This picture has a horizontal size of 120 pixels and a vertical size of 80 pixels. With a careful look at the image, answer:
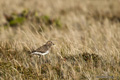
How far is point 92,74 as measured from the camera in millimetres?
4465

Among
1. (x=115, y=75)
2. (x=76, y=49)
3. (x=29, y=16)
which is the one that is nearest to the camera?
(x=115, y=75)

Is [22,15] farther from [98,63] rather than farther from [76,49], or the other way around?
[98,63]

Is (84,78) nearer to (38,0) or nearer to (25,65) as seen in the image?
(25,65)

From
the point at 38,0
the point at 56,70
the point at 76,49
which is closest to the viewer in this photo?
the point at 56,70

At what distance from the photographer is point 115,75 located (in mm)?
4348

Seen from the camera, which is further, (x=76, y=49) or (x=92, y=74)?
(x=76, y=49)

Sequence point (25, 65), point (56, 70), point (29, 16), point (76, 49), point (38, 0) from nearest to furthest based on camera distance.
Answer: point (56, 70), point (25, 65), point (76, 49), point (29, 16), point (38, 0)

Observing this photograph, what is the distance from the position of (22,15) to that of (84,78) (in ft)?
23.2

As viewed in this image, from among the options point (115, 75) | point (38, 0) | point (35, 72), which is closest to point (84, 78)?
point (115, 75)

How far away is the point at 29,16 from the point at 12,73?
21.1 ft

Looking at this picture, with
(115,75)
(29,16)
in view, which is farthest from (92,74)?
(29,16)

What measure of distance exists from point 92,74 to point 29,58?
5.63 feet

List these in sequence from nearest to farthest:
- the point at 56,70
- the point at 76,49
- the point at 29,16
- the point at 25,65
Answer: the point at 56,70
the point at 25,65
the point at 76,49
the point at 29,16

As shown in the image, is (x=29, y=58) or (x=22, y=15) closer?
(x=29, y=58)
